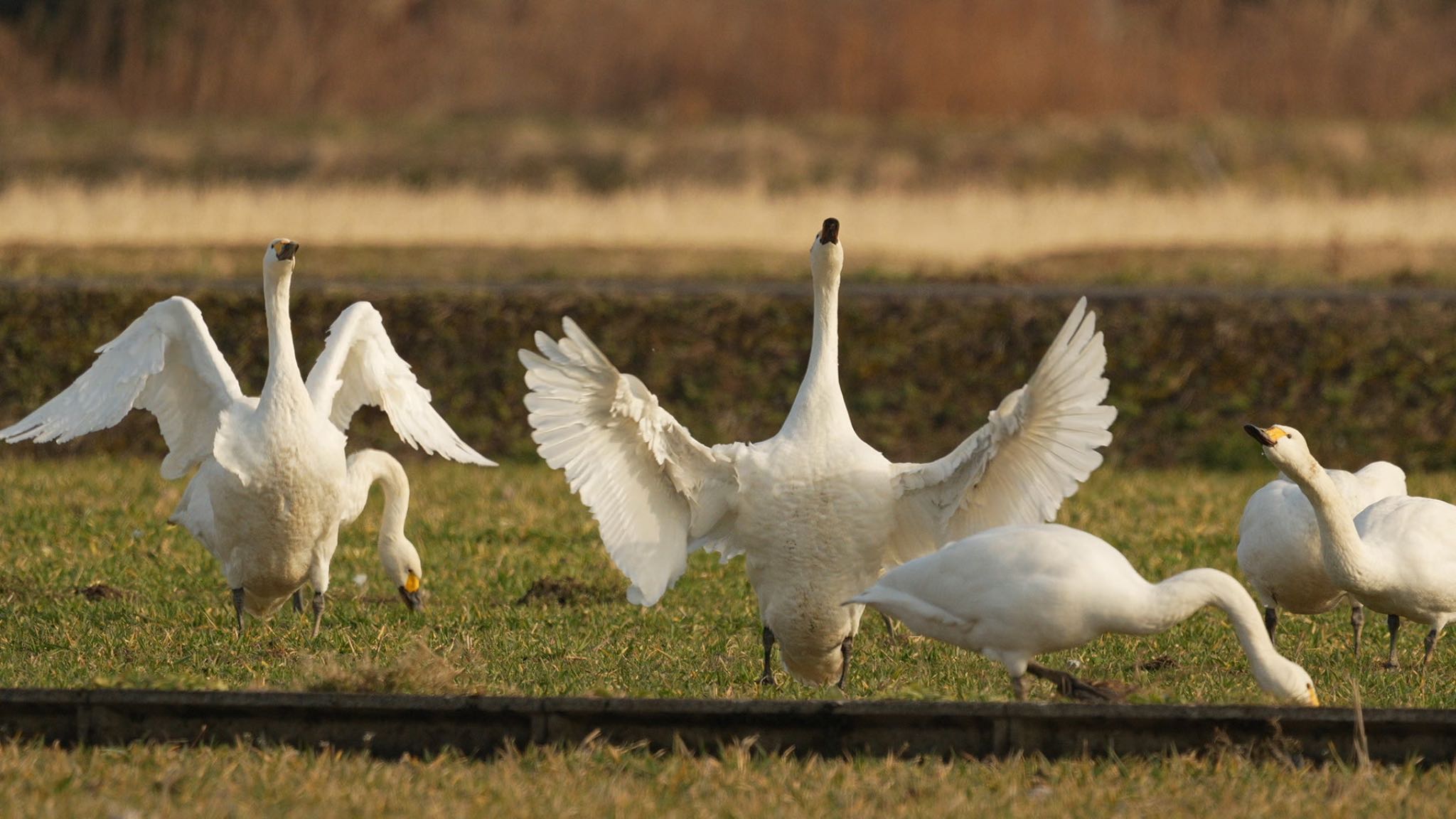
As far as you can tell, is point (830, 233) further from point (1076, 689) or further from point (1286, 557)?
point (1286, 557)

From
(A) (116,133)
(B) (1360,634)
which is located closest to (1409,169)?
(A) (116,133)

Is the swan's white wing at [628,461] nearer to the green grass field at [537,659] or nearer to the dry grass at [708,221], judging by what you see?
the green grass field at [537,659]

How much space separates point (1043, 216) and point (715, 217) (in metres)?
4.02

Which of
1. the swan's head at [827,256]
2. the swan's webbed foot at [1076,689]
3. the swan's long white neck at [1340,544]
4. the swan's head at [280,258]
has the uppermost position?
the swan's head at [827,256]

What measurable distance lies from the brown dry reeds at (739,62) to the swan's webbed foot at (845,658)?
25.8 metres

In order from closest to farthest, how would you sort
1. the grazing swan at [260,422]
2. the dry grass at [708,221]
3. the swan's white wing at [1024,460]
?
the swan's white wing at [1024,460] < the grazing swan at [260,422] < the dry grass at [708,221]

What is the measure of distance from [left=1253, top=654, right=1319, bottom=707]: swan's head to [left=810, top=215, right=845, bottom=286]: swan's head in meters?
2.35

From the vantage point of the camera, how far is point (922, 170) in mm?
29734

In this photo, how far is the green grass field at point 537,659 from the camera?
18.4ft

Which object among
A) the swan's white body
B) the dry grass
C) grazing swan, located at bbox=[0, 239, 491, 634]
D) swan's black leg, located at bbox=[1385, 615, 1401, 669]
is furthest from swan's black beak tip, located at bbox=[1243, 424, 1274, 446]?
the dry grass

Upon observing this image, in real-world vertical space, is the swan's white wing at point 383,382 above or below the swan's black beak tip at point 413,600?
above

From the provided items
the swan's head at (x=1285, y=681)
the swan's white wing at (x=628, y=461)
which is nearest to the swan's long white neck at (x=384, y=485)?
the swan's white wing at (x=628, y=461)

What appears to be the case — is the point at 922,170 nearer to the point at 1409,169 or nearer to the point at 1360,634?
the point at 1409,169

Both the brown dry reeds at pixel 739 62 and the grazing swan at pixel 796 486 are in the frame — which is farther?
the brown dry reeds at pixel 739 62
